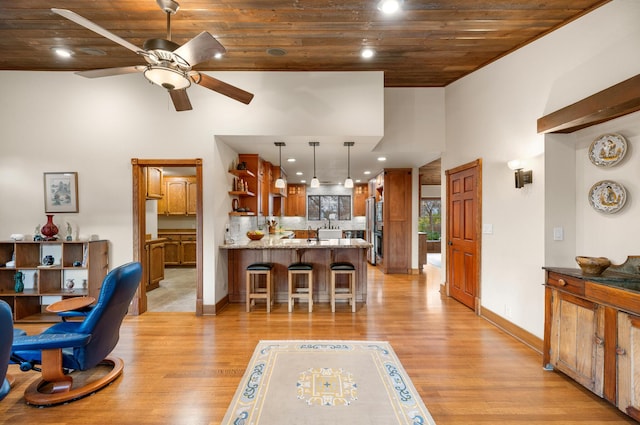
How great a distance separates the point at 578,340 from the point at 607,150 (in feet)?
5.37

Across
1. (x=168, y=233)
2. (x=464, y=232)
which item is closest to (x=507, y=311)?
(x=464, y=232)

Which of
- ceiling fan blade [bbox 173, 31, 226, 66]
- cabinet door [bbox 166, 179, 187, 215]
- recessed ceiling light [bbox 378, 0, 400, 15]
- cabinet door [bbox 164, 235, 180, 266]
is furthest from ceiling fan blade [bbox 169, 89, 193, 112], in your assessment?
cabinet door [bbox 164, 235, 180, 266]

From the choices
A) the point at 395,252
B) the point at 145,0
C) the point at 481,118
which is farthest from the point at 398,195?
the point at 145,0

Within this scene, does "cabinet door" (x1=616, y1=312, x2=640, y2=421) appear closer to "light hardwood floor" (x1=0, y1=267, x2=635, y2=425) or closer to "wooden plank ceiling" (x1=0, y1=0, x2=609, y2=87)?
"light hardwood floor" (x1=0, y1=267, x2=635, y2=425)

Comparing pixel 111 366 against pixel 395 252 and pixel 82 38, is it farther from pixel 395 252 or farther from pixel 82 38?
pixel 395 252

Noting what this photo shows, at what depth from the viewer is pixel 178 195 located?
7.43 metres

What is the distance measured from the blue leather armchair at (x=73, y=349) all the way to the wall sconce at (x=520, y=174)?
394 cm

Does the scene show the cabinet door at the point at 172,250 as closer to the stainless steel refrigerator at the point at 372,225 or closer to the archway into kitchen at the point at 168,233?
the archway into kitchen at the point at 168,233

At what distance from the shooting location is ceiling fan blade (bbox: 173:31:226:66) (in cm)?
205

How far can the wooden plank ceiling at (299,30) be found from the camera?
102 inches

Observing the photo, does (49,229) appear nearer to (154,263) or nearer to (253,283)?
(154,263)

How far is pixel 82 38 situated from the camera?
310cm

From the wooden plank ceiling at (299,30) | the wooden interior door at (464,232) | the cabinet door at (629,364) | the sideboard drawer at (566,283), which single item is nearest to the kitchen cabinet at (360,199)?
the wooden interior door at (464,232)

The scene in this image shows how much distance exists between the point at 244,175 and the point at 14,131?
311cm
